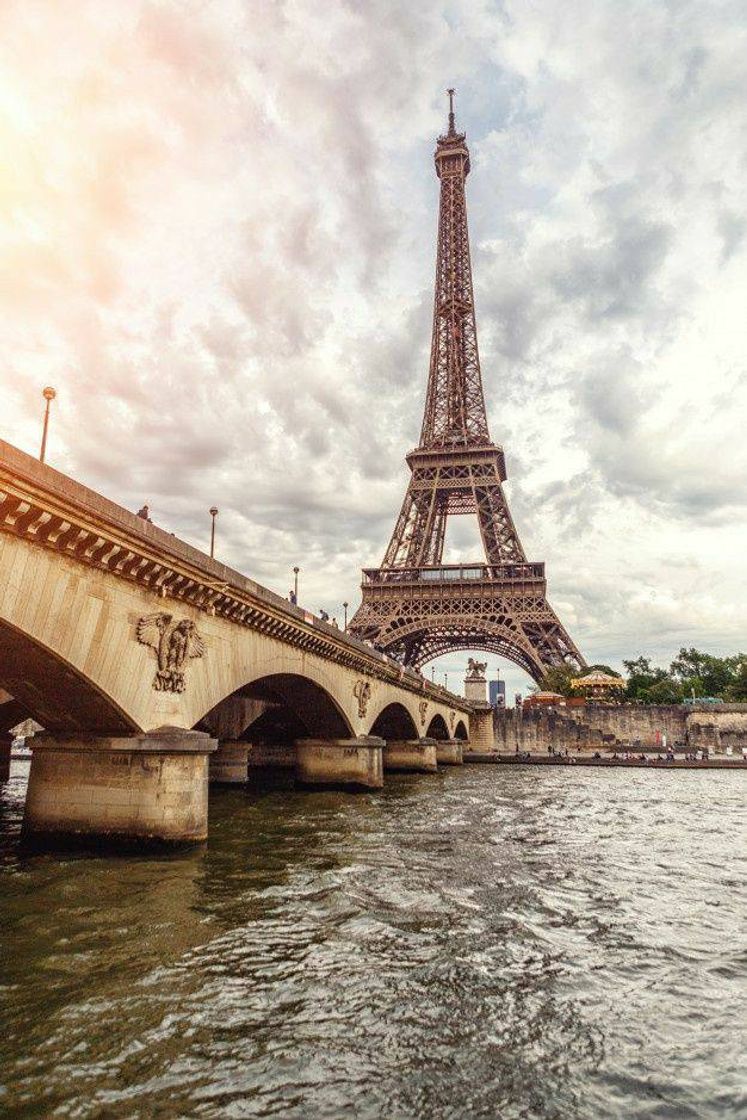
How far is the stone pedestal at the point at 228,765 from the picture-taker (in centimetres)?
3291

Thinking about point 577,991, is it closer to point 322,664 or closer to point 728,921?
point 728,921

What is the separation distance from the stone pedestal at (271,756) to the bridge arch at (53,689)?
29219 millimetres

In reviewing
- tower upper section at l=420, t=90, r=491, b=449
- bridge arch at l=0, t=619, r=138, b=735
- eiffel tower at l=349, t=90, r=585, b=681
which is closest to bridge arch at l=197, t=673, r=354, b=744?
bridge arch at l=0, t=619, r=138, b=735

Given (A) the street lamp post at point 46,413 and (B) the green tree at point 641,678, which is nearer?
(A) the street lamp post at point 46,413

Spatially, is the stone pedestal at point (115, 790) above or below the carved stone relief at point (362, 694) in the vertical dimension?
below

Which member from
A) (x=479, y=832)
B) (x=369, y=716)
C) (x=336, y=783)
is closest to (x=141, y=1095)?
(x=479, y=832)

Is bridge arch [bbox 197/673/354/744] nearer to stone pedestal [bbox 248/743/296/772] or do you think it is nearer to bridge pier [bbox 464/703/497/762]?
stone pedestal [bbox 248/743/296/772]

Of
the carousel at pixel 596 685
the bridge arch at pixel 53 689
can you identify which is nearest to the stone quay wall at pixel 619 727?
the carousel at pixel 596 685

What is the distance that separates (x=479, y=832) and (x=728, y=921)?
9470 millimetres

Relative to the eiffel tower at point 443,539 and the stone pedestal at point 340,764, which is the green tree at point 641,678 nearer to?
A: the eiffel tower at point 443,539

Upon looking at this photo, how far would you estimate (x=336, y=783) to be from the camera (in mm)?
31141

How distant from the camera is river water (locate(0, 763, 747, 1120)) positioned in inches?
222

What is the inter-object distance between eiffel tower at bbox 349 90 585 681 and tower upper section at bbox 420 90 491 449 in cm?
15

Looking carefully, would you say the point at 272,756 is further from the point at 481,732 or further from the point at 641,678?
the point at 641,678
